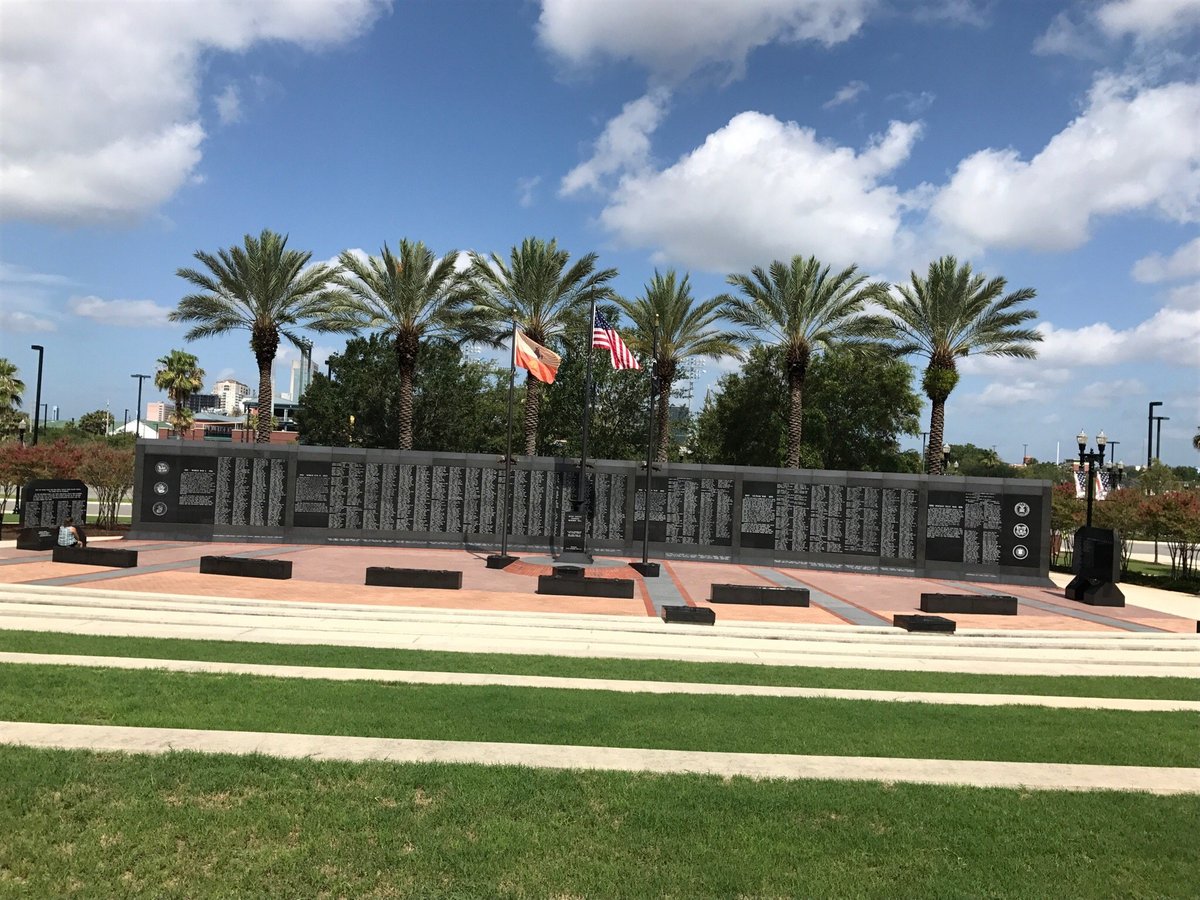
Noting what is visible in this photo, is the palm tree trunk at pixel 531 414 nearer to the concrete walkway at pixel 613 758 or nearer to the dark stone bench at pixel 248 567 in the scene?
the dark stone bench at pixel 248 567

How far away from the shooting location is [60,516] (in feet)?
81.3

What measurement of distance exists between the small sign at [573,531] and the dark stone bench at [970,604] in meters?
11.7

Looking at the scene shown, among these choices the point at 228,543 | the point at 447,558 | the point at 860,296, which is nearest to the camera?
the point at 447,558

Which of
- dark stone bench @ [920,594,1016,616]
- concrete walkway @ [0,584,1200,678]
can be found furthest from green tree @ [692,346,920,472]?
concrete walkway @ [0,584,1200,678]

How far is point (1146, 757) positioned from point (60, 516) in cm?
2878

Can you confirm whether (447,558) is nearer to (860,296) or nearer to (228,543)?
(228,543)

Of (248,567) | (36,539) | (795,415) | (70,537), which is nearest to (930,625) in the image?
(248,567)

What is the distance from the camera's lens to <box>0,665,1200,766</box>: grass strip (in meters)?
7.79

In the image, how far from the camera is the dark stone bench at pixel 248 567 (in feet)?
64.9

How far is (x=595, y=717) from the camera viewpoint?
8.59 m

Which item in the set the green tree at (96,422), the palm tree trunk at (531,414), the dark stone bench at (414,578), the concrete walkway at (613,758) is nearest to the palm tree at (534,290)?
the palm tree trunk at (531,414)

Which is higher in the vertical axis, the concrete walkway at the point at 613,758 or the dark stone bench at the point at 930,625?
the concrete walkway at the point at 613,758

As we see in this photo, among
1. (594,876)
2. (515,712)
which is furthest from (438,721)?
(594,876)

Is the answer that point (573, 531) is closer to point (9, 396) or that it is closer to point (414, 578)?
point (414, 578)
